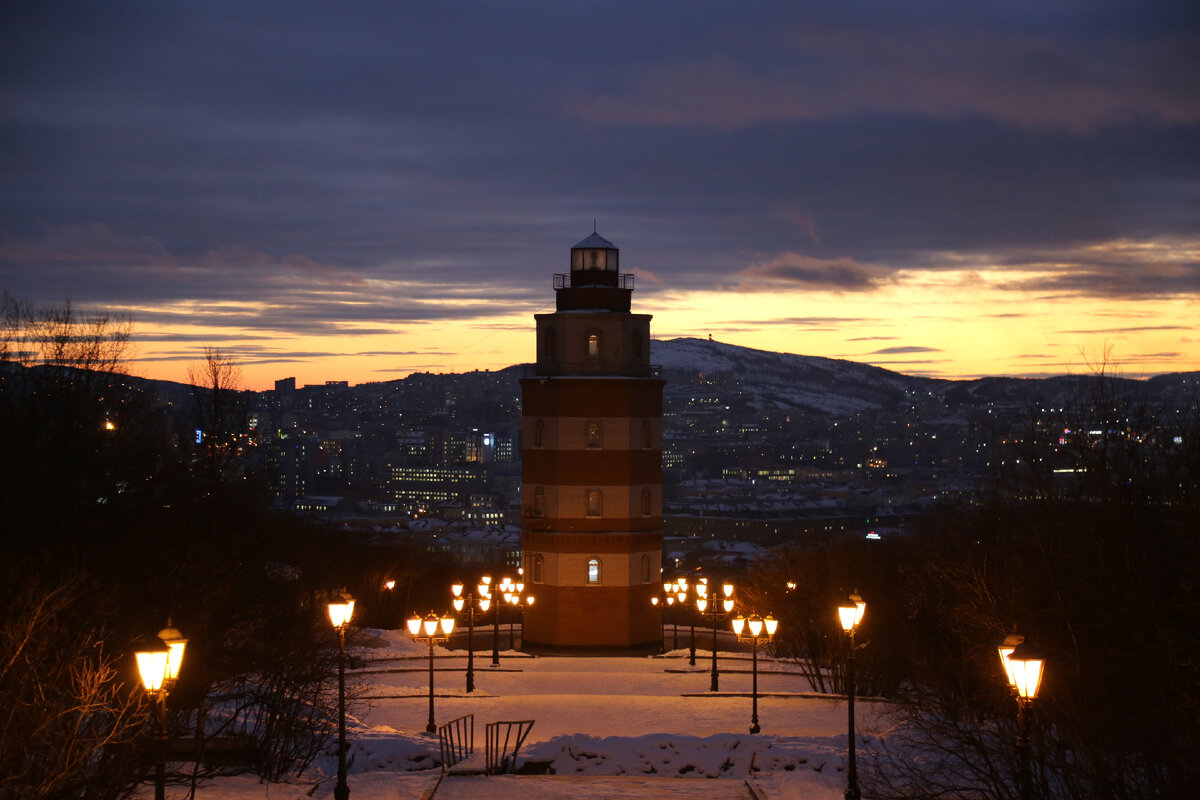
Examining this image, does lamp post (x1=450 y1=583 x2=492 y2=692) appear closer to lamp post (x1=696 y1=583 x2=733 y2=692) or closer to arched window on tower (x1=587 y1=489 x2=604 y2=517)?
arched window on tower (x1=587 y1=489 x2=604 y2=517)

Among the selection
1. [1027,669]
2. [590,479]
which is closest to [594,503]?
[590,479]

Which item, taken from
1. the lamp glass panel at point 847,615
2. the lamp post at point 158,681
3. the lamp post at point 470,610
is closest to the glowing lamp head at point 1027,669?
the lamp glass panel at point 847,615

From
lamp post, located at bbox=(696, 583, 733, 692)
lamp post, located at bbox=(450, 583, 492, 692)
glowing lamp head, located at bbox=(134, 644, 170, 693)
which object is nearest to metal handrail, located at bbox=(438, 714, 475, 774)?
lamp post, located at bbox=(450, 583, 492, 692)

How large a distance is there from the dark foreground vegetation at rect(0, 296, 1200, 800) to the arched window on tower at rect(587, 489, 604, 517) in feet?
40.0

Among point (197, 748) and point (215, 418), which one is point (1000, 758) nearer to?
point (197, 748)

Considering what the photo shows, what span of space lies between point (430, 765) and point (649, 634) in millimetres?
24278

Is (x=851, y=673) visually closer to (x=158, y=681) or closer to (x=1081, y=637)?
(x=1081, y=637)

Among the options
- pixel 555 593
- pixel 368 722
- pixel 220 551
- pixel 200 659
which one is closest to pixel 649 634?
pixel 555 593

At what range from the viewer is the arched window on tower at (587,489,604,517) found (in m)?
46.2

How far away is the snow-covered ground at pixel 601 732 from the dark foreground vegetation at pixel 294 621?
3.76ft

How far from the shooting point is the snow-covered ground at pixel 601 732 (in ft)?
68.2

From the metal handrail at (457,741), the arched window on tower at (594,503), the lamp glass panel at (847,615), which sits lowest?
the metal handrail at (457,741)

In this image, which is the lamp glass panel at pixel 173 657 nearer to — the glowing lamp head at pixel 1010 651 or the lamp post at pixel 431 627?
the glowing lamp head at pixel 1010 651

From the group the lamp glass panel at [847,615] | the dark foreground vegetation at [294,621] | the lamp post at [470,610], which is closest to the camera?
the dark foreground vegetation at [294,621]
